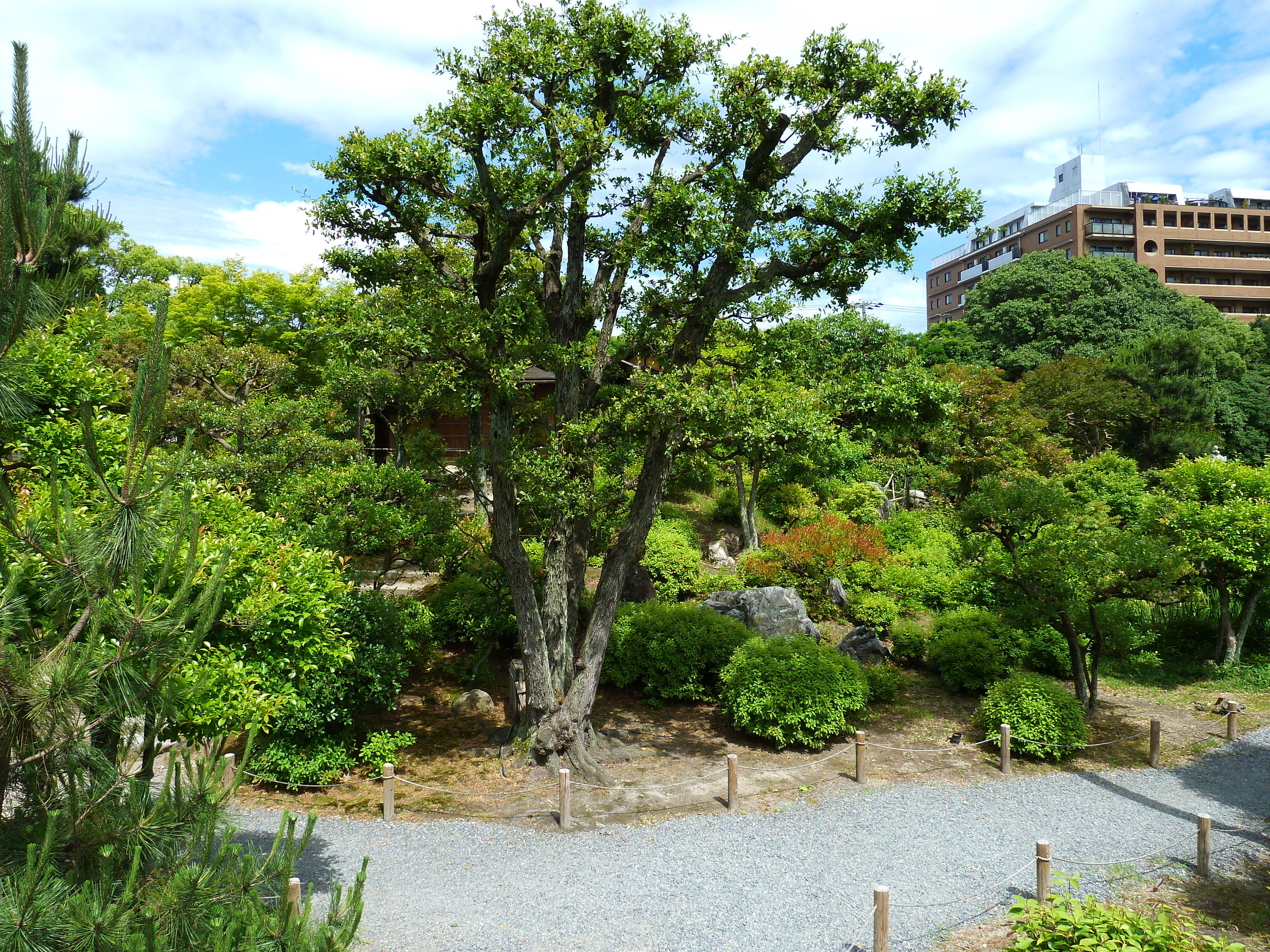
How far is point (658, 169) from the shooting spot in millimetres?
10781

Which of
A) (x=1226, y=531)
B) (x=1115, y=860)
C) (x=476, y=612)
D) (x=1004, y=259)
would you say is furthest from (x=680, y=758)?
(x=1004, y=259)

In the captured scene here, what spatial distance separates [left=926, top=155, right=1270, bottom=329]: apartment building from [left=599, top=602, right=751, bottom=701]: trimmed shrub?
42.1m

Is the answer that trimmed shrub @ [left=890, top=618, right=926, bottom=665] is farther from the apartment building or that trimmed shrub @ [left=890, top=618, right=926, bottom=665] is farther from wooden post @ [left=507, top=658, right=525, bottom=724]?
the apartment building

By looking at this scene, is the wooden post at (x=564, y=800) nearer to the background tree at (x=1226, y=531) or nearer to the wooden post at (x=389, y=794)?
the wooden post at (x=389, y=794)

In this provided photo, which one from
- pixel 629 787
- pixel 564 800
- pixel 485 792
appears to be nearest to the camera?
pixel 564 800

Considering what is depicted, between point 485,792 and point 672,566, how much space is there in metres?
8.92

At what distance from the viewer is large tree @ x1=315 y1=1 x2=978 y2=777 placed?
30.7ft

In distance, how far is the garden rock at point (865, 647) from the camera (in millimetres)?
14375

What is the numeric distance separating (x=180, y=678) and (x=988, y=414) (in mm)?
22945

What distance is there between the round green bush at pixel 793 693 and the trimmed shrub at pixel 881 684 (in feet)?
4.24

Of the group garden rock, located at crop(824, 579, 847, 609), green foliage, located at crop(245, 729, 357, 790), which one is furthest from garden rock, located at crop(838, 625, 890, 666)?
green foliage, located at crop(245, 729, 357, 790)

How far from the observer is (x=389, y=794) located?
895cm

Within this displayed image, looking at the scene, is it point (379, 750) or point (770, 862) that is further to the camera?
point (379, 750)

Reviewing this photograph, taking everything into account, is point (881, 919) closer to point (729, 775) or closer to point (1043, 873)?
point (1043, 873)
